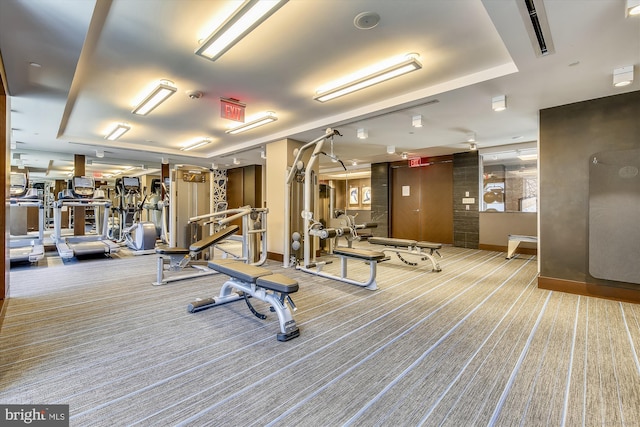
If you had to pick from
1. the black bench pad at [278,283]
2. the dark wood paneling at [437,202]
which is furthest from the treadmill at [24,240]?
the dark wood paneling at [437,202]

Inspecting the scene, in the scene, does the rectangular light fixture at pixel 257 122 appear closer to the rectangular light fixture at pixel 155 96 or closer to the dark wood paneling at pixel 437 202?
the rectangular light fixture at pixel 155 96

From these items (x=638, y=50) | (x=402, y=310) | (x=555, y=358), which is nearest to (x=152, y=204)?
(x=402, y=310)

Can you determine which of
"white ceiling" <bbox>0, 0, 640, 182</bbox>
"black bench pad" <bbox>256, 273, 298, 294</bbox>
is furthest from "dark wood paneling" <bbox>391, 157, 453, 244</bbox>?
"black bench pad" <bbox>256, 273, 298, 294</bbox>

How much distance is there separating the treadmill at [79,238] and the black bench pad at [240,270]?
4.37m

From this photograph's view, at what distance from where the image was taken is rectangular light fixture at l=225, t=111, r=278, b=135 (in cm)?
487

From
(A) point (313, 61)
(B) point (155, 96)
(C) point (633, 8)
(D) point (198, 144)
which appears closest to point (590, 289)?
(C) point (633, 8)

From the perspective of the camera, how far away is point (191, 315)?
9.59ft

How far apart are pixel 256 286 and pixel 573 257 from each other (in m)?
4.22

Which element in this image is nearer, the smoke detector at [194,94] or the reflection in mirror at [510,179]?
the smoke detector at [194,94]

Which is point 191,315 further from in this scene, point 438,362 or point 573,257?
point 573,257

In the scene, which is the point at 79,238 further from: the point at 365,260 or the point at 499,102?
the point at 499,102

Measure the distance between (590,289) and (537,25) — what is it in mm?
3367

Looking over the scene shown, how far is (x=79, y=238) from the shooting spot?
6434 millimetres

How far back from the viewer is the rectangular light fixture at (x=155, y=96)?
362cm
